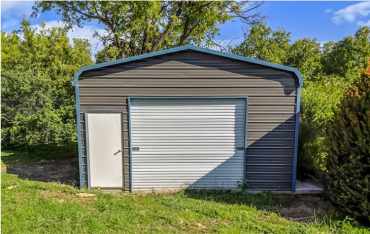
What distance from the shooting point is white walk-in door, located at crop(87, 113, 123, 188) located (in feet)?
21.2

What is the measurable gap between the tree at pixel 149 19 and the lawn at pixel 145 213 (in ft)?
28.6

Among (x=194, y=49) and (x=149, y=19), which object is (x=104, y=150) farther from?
(x=149, y=19)

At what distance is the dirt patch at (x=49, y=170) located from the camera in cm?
761

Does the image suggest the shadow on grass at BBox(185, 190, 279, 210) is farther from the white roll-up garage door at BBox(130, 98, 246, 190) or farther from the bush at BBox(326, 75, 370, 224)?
the bush at BBox(326, 75, 370, 224)

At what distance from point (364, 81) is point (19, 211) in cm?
591

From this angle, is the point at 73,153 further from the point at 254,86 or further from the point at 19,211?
the point at 254,86

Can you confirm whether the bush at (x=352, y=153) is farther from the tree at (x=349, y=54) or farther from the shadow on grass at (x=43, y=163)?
the tree at (x=349, y=54)

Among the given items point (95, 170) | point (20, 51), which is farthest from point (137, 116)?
point (20, 51)

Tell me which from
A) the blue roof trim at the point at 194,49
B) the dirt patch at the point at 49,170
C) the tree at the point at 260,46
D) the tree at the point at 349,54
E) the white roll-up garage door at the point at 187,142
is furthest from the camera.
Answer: the tree at the point at 349,54

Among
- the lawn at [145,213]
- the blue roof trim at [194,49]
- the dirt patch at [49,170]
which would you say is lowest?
the dirt patch at [49,170]

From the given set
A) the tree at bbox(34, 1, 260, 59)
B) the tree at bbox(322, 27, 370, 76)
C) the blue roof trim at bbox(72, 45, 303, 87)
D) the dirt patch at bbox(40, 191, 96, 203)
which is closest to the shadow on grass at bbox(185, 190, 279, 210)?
the dirt patch at bbox(40, 191, 96, 203)

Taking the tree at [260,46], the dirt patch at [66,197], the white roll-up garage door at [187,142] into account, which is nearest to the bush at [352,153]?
the white roll-up garage door at [187,142]

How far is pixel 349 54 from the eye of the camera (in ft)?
77.8

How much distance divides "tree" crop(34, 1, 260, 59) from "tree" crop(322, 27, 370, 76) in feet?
41.2
